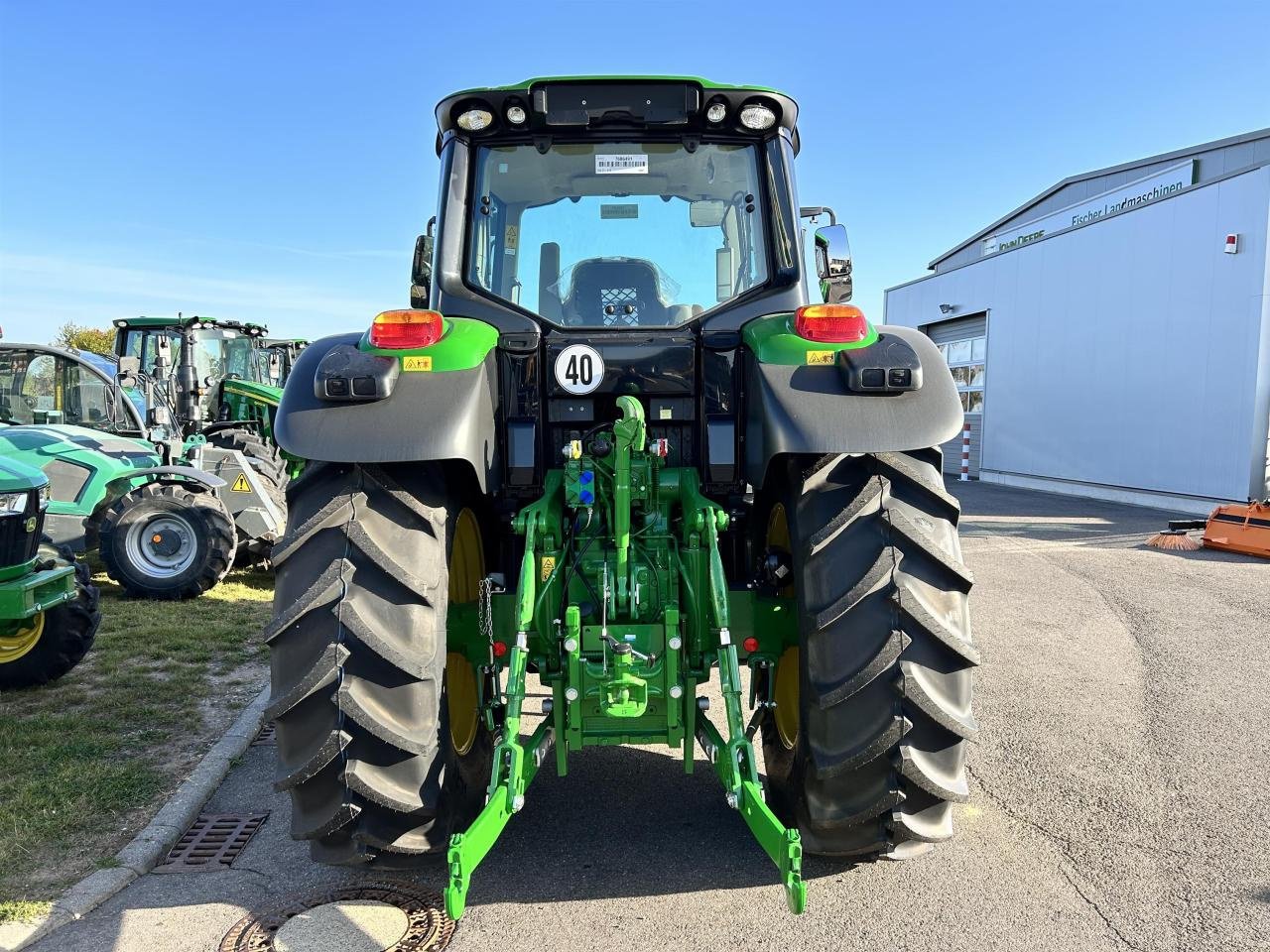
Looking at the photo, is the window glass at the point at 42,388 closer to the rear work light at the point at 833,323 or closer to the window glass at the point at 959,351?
the rear work light at the point at 833,323

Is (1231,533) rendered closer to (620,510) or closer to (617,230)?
(617,230)

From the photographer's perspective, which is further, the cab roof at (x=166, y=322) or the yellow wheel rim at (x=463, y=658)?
the cab roof at (x=166, y=322)

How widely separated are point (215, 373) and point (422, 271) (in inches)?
398

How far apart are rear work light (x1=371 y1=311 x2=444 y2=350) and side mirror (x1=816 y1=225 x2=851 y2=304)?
5.27 ft

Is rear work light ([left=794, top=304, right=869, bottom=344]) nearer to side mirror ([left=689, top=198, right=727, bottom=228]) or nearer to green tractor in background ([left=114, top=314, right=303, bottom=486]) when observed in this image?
side mirror ([left=689, top=198, right=727, bottom=228])

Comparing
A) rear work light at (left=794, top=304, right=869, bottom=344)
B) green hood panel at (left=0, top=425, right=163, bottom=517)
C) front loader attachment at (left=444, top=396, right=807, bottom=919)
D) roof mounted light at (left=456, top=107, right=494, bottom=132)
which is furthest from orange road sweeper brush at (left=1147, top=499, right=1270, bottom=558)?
green hood panel at (left=0, top=425, right=163, bottom=517)

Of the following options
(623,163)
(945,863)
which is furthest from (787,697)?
(623,163)

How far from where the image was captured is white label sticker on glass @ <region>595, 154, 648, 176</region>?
3566mm

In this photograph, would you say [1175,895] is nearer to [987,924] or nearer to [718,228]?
[987,924]

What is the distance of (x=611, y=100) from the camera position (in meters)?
3.45

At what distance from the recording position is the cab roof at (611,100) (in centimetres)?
342

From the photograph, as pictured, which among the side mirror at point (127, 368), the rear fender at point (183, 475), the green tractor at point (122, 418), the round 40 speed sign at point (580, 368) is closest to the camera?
the round 40 speed sign at point (580, 368)

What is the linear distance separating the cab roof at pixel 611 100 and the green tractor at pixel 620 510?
0.04 feet

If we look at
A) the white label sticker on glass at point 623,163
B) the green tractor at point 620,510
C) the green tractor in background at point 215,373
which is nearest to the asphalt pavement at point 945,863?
the green tractor at point 620,510
